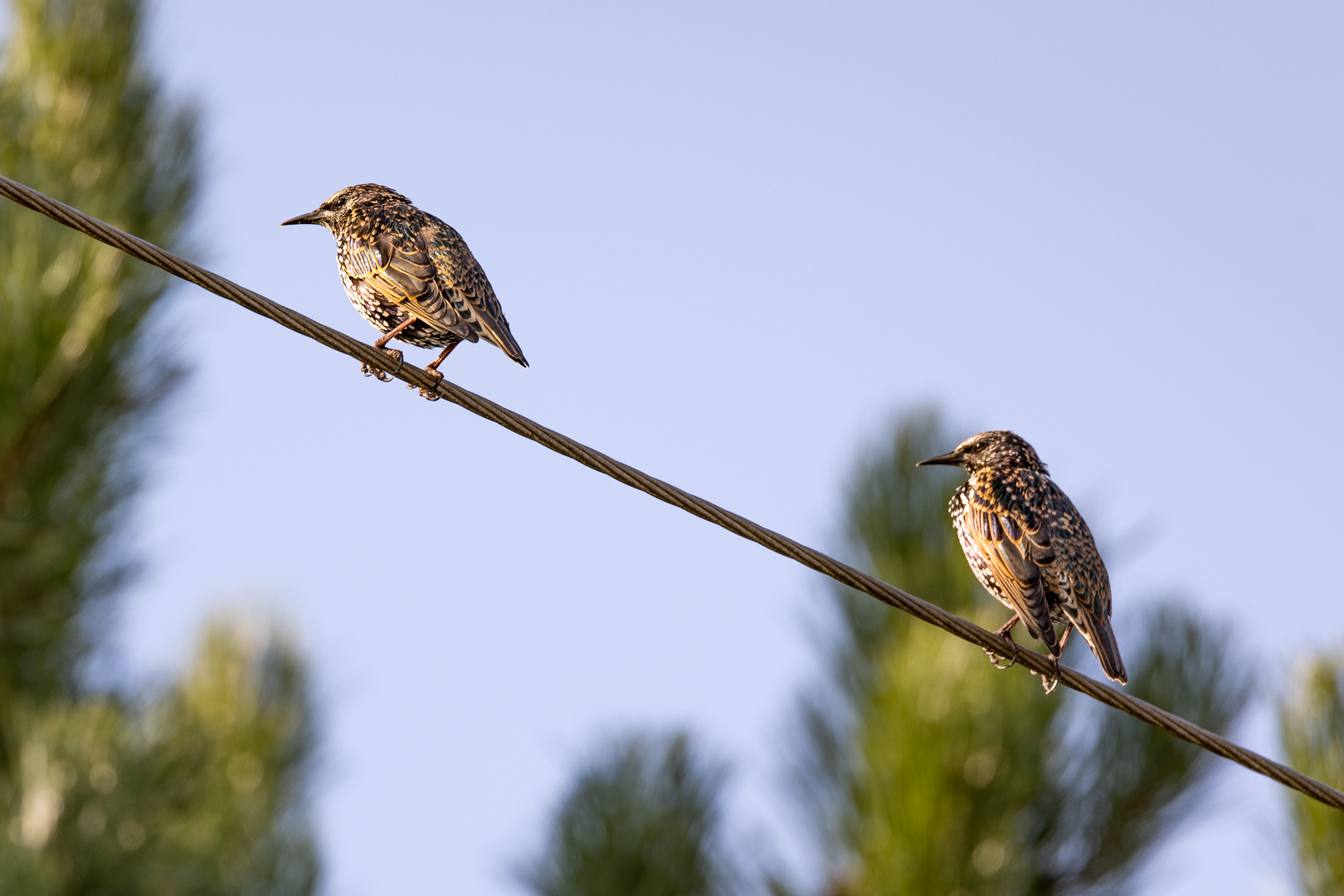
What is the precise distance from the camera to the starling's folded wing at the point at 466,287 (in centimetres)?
531

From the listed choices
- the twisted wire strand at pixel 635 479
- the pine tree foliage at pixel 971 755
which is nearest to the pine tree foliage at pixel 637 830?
the pine tree foliage at pixel 971 755

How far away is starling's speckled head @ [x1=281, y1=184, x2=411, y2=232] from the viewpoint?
6.11 m

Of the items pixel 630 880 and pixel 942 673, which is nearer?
pixel 942 673

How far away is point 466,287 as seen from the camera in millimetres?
5480

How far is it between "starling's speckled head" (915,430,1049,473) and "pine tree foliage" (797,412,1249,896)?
0.95 meters

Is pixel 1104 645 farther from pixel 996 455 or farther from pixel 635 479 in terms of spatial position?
pixel 635 479

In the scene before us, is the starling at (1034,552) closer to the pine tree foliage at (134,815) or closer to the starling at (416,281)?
the starling at (416,281)

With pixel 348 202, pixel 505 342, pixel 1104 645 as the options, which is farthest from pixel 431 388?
pixel 1104 645

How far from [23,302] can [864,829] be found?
4597mm

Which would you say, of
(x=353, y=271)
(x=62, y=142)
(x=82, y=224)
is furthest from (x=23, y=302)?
(x=82, y=224)

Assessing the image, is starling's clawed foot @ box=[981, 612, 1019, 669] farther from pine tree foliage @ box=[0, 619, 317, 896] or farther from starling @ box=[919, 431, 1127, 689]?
pine tree foliage @ box=[0, 619, 317, 896]

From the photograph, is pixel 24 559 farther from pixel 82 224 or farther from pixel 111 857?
pixel 82 224

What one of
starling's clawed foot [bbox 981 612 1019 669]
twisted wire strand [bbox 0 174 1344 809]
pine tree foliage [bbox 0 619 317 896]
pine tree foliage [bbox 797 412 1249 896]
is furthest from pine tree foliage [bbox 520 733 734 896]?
twisted wire strand [bbox 0 174 1344 809]

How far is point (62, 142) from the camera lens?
774cm
